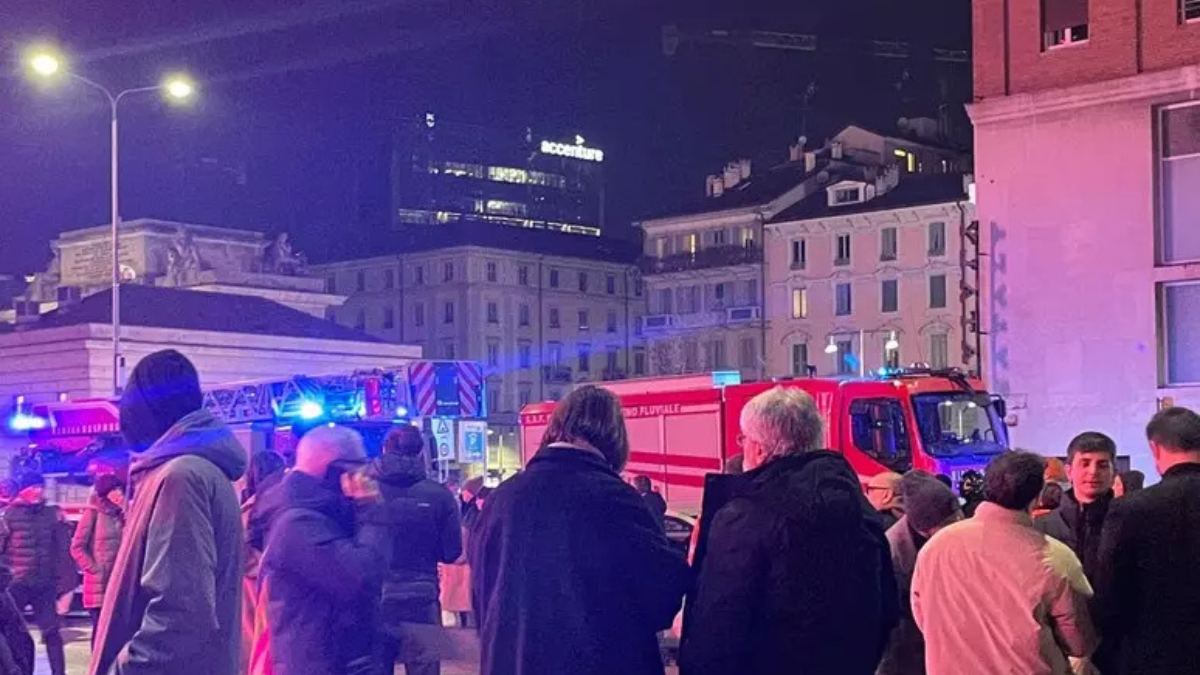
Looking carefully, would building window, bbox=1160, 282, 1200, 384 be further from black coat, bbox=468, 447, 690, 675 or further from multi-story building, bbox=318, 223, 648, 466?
multi-story building, bbox=318, 223, 648, 466

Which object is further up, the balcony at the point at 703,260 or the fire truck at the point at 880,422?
the balcony at the point at 703,260

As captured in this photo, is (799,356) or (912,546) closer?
(912,546)

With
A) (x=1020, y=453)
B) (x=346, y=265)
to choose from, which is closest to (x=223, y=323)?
(x=346, y=265)

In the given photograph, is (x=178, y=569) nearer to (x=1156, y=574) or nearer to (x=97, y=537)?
(x=1156, y=574)

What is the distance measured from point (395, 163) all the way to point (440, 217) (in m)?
6.63

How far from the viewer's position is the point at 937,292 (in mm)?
68438

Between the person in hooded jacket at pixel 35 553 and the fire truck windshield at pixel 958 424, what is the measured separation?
12.5m

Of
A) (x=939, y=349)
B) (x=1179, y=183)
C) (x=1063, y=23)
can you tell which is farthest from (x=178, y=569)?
(x=939, y=349)

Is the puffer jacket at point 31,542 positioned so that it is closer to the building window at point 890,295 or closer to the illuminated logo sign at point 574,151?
the building window at point 890,295

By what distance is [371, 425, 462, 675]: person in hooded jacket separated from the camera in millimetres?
8750

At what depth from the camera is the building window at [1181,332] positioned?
26.2 meters

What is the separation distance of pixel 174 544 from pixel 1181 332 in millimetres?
24617

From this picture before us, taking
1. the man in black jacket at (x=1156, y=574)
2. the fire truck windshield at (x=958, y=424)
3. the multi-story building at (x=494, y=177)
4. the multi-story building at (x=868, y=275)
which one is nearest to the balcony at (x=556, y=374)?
the multi-story building at (x=868, y=275)

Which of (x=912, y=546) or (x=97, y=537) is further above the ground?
(x=912, y=546)
